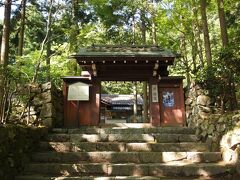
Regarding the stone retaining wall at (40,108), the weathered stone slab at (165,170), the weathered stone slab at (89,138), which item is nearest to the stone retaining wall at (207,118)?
the weathered stone slab at (165,170)

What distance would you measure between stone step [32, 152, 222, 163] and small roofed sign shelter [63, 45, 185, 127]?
3267mm

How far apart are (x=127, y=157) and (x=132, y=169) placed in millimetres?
645

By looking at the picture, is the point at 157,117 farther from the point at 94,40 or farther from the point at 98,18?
the point at 98,18

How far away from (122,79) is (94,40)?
5.05 m

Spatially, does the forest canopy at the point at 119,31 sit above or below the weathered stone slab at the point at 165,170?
above

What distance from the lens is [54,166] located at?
6234 millimetres

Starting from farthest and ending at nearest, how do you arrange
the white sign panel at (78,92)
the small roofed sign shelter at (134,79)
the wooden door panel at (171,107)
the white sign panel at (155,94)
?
1. the white sign panel at (155,94)
2. the wooden door panel at (171,107)
3. the small roofed sign shelter at (134,79)
4. the white sign panel at (78,92)

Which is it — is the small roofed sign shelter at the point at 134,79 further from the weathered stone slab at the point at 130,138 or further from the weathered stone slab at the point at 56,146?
the weathered stone slab at the point at 56,146

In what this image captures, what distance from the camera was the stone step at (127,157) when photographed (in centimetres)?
666

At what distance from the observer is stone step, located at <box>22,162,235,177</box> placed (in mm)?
5945

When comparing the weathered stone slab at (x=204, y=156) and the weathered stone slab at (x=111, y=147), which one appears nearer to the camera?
the weathered stone slab at (x=204, y=156)

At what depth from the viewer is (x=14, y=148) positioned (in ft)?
20.0

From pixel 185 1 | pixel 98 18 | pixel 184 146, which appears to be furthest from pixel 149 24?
pixel 184 146

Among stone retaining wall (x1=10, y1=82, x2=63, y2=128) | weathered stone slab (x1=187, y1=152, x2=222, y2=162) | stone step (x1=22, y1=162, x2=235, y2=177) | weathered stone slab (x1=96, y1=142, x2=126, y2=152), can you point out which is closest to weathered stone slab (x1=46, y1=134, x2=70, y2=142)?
stone retaining wall (x1=10, y1=82, x2=63, y2=128)
